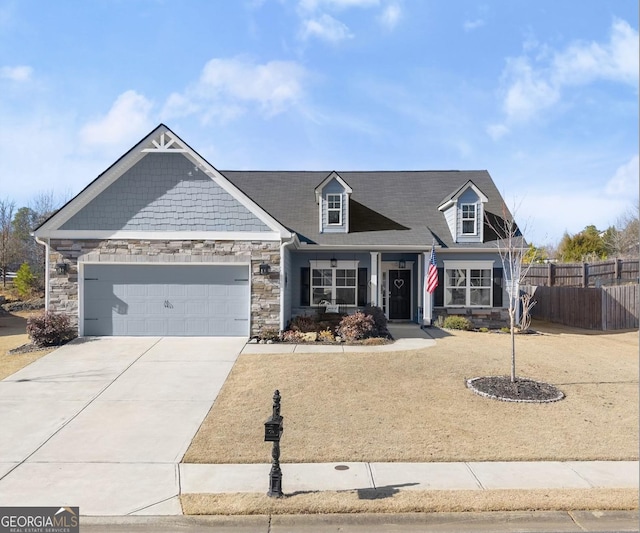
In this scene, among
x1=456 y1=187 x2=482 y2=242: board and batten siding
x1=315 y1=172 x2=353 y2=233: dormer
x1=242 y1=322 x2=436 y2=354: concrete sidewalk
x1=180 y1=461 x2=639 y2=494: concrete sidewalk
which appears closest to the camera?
x1=180 y1=461 x2=639 y2=494: concrete sidewalk

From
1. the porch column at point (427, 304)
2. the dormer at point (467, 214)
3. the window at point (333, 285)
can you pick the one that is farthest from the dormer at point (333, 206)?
the dormer at point (467, 214)

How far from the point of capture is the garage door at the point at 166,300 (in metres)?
Result: 14.1

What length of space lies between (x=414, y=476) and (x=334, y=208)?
1257 centimetres

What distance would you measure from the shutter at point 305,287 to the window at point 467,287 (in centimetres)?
511

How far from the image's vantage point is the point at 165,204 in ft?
46.2

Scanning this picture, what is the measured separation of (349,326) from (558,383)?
5897 millimetres

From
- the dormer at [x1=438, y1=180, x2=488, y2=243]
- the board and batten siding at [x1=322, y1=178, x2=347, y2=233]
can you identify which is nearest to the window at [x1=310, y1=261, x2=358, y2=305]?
the board and batten siding at [x1=322, y1=178, x2=347, y2=233]

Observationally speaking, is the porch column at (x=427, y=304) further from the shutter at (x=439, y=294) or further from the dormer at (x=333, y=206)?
the dormer at (x=333, y=206)

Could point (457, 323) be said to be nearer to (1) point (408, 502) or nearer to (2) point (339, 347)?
(2) point (339, 347)

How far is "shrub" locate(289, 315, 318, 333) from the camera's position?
1461 cm

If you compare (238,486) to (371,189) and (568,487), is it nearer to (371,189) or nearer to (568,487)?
(568,487)

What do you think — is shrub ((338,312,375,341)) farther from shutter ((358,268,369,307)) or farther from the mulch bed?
the mulch bed

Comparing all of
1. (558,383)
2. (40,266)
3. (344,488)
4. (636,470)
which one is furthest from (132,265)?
(40,266)

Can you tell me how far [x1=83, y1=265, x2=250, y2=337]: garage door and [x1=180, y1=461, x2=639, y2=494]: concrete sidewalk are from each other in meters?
8.14
